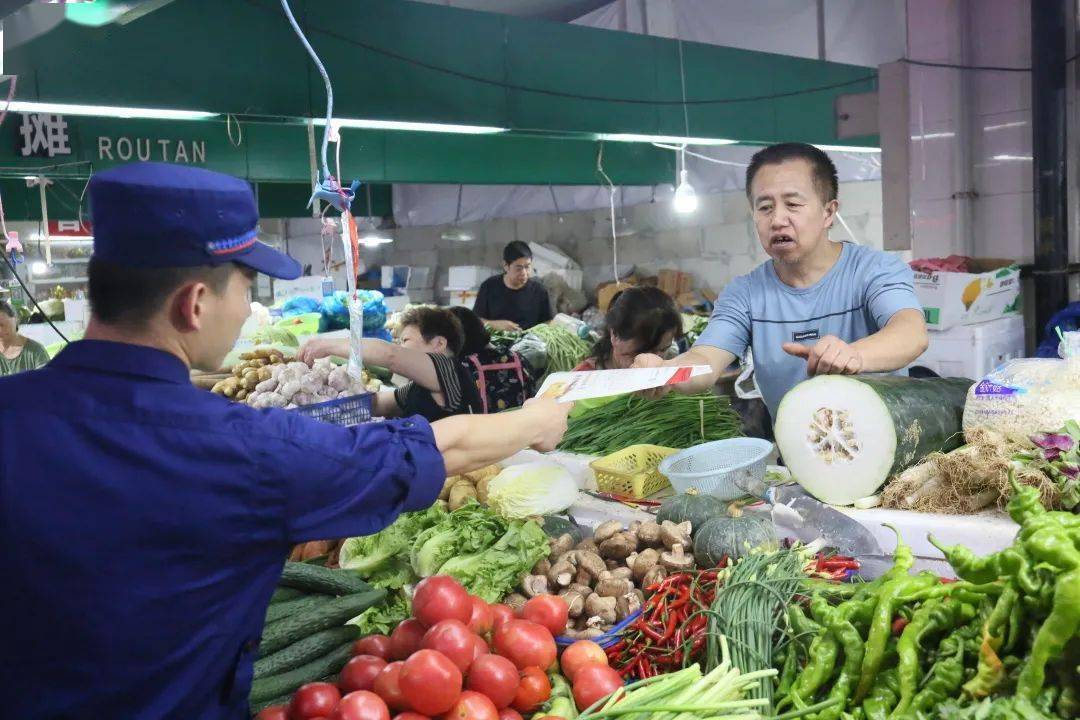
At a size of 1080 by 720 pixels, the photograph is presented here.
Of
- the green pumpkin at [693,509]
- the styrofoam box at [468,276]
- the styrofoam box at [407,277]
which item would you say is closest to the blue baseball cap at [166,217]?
the green pumpkin at [693,509]

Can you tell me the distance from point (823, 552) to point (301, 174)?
8.01 metres

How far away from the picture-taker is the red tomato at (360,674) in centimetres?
221

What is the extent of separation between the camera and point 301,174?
941 centimetres

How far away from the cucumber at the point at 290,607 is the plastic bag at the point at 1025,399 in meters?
2.13

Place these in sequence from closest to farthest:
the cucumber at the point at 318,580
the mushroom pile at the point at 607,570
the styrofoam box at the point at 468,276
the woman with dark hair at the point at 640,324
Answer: the mushroom pile at the point at 607,570
the cucumber at the point at 318,580
the woman with dark hair at the point at 640,324
the styrofoam box at the point at 468,276

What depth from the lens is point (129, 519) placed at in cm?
148

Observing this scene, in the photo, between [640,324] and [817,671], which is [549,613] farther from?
[640,324]

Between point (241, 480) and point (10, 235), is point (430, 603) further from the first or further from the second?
point (10, 235)

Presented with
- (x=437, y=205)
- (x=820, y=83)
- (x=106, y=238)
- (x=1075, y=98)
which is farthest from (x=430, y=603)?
(x=437, y=205)

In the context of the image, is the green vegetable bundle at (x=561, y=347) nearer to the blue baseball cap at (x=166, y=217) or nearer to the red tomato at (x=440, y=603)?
the red tomato at (x=440, y=603)

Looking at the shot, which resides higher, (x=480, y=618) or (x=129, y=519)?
(x=129, y=519)

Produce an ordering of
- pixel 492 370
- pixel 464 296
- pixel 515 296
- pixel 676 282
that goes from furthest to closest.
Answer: pixel 464 296 < pixel 676 282 < pixel 515 296 < pixel 492 370

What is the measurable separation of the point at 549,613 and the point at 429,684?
0.54 m

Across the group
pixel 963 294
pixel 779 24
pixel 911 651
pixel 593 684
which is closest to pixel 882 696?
pixel 911 651
